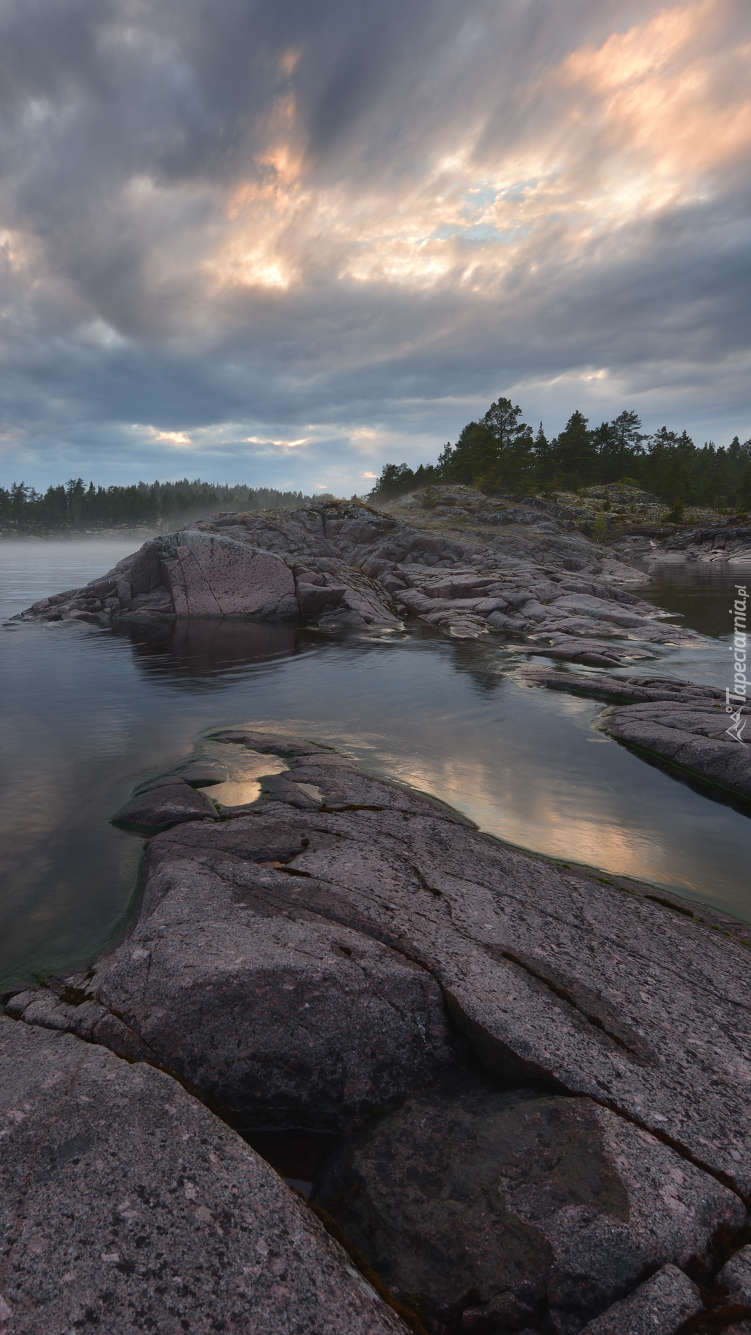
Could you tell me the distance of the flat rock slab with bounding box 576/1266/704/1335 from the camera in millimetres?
3047

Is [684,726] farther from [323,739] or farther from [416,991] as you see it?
[416,991]

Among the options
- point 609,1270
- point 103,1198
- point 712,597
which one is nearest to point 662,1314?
point 609,1270

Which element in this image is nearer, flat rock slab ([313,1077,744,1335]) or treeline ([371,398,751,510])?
flat rock slab ([313,1077,744,1335])

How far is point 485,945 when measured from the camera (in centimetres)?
615

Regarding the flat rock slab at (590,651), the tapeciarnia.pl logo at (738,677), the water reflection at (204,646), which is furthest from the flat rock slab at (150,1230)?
the flat rock slab at (590,651)

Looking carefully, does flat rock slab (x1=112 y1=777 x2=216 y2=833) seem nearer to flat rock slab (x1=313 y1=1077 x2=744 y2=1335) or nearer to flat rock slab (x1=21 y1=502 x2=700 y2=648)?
flat rock slab (x1=313 y1=1077 x2=744 y2=1335)

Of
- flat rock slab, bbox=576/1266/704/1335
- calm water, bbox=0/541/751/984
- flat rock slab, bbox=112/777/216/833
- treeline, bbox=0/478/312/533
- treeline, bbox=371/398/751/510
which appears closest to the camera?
flat rock slab, bbox=576/1266/704/1335

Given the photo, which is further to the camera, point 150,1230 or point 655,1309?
point 150,1230

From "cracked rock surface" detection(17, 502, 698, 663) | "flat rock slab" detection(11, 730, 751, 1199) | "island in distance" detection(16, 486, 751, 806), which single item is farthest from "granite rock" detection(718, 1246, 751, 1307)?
"cracked rock surface" detection(17, 502, 698, 663)

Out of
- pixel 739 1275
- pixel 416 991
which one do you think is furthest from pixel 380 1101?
pixel 739 1275

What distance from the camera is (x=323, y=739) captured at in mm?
15148

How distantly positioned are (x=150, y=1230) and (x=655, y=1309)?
2922mm

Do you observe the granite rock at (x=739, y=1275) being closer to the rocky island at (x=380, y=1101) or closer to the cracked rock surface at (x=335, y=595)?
the rocky island at (x=380, y=1101)

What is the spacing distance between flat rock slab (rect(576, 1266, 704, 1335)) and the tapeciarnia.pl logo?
12.1 metres
